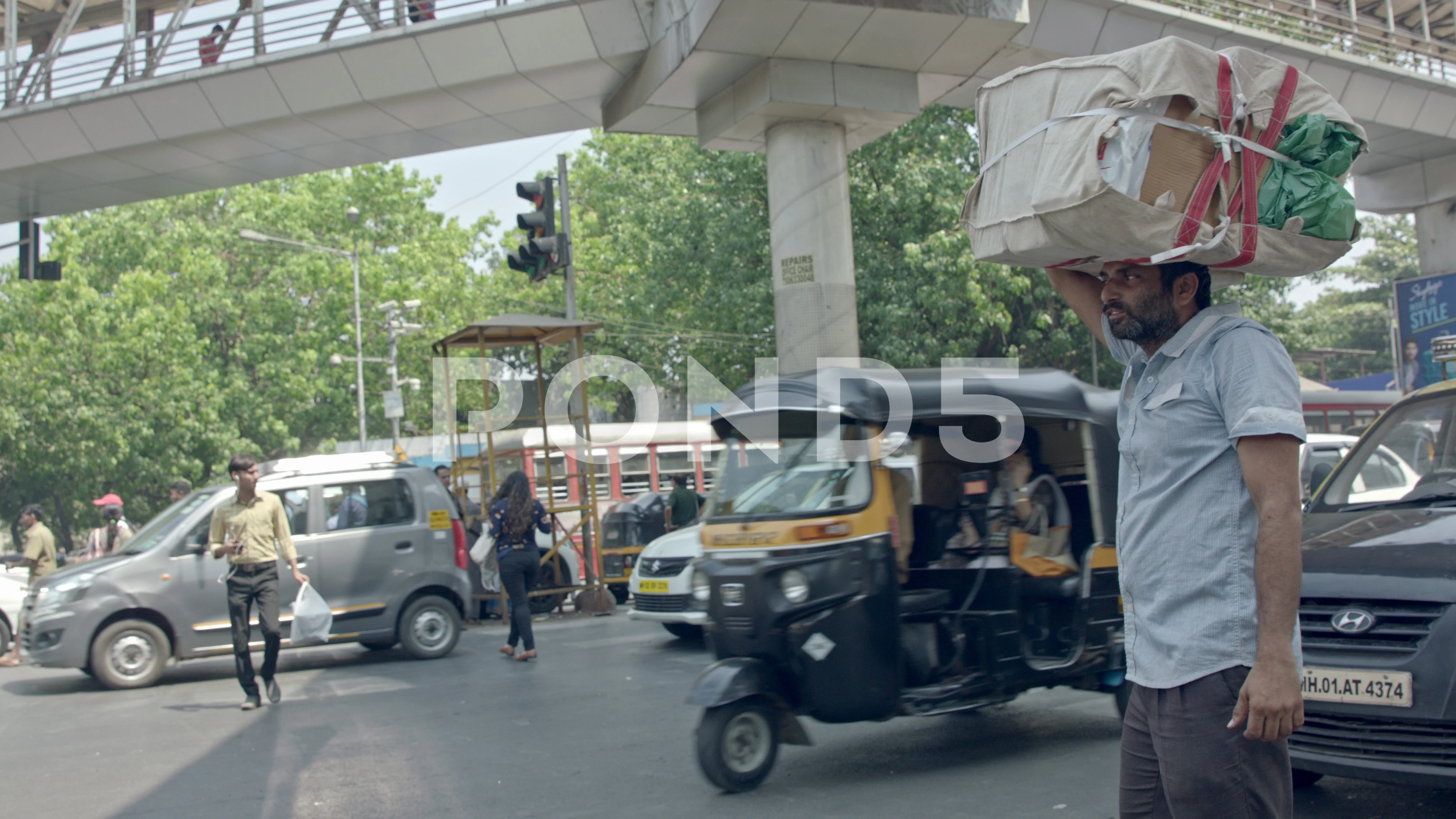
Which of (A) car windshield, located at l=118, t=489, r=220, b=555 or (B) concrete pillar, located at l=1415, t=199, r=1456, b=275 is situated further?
(B) concrete pillar, located at l=1415, t=199, r=1456, b=275

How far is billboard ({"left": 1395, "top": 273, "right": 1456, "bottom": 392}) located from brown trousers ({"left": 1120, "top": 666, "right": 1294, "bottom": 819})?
19047 millimetres

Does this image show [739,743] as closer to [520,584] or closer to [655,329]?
[520,584]

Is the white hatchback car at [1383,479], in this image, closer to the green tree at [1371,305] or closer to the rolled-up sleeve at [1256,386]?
the rolled-up sleeve at [1256,386]

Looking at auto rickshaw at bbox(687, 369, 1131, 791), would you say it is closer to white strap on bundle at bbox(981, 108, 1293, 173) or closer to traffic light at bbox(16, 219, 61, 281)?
white strap on bundle at bbox(981, 108, 1293, 173)

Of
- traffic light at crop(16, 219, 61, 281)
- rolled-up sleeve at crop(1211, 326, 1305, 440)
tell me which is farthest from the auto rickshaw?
traffic light at crop(16, 219, 61, 281)

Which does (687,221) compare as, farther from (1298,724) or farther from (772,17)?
(1298,724)

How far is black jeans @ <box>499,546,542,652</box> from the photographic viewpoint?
10609mm

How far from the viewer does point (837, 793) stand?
5.67 m

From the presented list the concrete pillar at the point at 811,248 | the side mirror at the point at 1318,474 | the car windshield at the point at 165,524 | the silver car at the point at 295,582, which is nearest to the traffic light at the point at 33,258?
the silver car at the point at 295,582

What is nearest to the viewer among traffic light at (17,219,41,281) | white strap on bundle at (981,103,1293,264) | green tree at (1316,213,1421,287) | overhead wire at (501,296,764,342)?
white strap on bundle at (981,103,1293,264)

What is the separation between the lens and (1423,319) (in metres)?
19.1

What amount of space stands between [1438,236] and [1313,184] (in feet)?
65.3

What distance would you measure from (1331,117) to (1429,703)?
92.0 inches

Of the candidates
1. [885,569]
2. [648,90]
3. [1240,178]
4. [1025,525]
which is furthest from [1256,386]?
[648,90]
